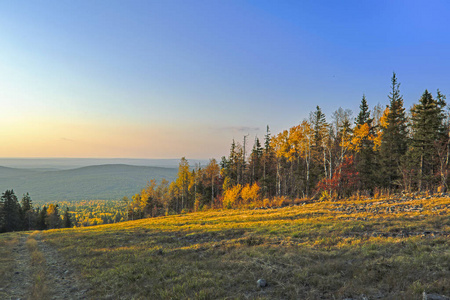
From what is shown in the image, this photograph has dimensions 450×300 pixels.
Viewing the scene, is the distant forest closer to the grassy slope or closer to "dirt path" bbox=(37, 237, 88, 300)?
the grassy slope

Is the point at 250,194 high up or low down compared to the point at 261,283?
down

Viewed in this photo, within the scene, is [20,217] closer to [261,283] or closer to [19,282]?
[19,282]

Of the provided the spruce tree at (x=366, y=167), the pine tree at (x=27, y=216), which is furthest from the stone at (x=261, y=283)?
the pine tree at (x=27, y=216)

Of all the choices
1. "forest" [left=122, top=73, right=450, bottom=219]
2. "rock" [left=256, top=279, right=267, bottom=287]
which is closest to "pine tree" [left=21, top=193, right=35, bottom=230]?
"forest" [left=122, top=73, right=450, bottom=219]

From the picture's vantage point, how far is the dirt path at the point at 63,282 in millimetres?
7051

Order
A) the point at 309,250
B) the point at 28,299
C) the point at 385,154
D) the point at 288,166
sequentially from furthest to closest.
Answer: the point at 288,166 < the point at 385,154 < the point at 309,250 < the point at 28,299

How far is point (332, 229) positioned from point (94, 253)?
13737 mm

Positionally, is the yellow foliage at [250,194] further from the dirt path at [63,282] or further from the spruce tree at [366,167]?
the dirt path at [63,282]

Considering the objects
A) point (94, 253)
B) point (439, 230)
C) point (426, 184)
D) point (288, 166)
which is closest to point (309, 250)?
point (439, 230)

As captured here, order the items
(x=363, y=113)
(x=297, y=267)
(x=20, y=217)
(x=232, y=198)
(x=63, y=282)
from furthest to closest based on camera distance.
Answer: (x=20, y=217) < (x=363, y=113) < (x=232, y=198) < (x=63, y=282) < (x=297, y=267)

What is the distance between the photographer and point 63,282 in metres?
8.22

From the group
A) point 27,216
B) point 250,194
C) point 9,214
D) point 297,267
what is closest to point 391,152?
point 250,194

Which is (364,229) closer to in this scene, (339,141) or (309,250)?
(309,250)

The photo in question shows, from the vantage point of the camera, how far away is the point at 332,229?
37.5 ft
